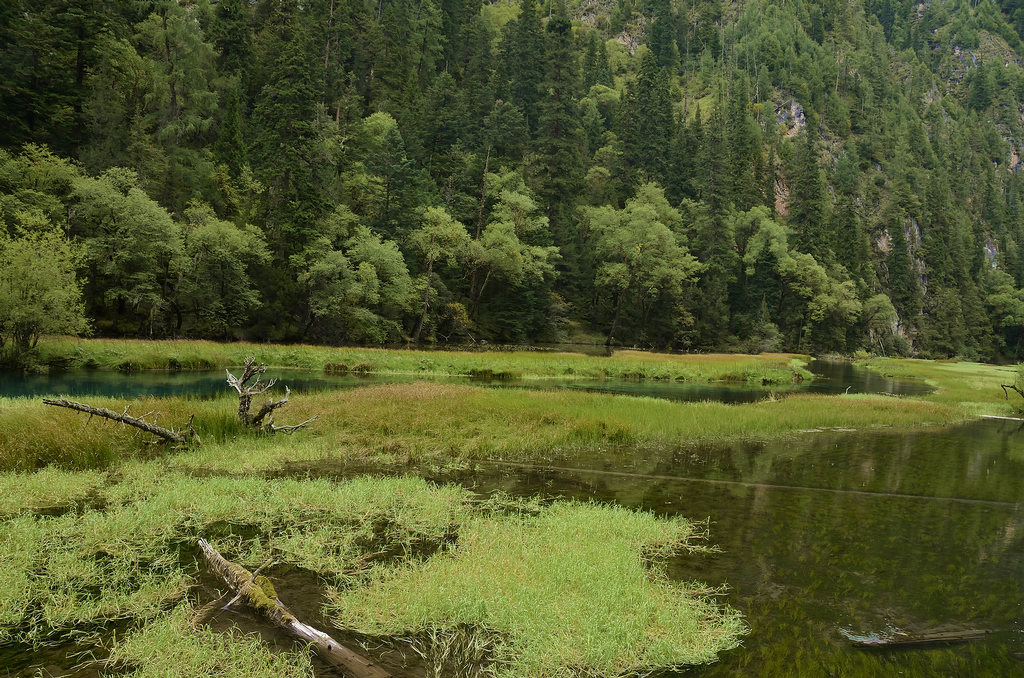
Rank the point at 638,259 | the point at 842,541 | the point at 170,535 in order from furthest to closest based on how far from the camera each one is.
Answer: the point at 638,259 → the point at 842,541 → the point at 170,535

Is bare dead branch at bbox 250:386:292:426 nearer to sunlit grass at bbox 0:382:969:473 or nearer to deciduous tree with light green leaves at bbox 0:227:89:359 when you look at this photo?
sunlit grass at bbox 0:382:969:473

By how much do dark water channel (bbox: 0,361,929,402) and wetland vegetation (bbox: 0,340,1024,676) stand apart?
8.39 metres

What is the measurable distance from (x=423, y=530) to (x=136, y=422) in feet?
30.7

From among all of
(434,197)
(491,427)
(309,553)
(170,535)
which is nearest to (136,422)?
(170,535)

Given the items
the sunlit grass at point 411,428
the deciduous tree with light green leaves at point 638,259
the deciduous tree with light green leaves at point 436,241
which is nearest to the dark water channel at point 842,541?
the sunlit grass at point 411,428

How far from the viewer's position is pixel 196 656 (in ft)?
20.7

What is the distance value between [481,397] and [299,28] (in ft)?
265

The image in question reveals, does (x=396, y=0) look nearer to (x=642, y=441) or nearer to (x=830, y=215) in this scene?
(x=830, y=215)

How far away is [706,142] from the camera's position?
367 feet

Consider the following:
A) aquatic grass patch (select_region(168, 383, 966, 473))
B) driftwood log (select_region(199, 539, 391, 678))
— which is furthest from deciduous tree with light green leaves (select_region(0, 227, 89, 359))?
driftwood log (select_region(199, 539, 391, 678))

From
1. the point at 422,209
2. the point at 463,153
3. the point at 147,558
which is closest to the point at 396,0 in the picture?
the point at 463,153

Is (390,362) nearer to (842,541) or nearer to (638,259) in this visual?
(842,541)

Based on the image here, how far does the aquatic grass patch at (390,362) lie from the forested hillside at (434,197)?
10.3ft

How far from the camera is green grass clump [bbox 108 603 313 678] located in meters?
6.11
